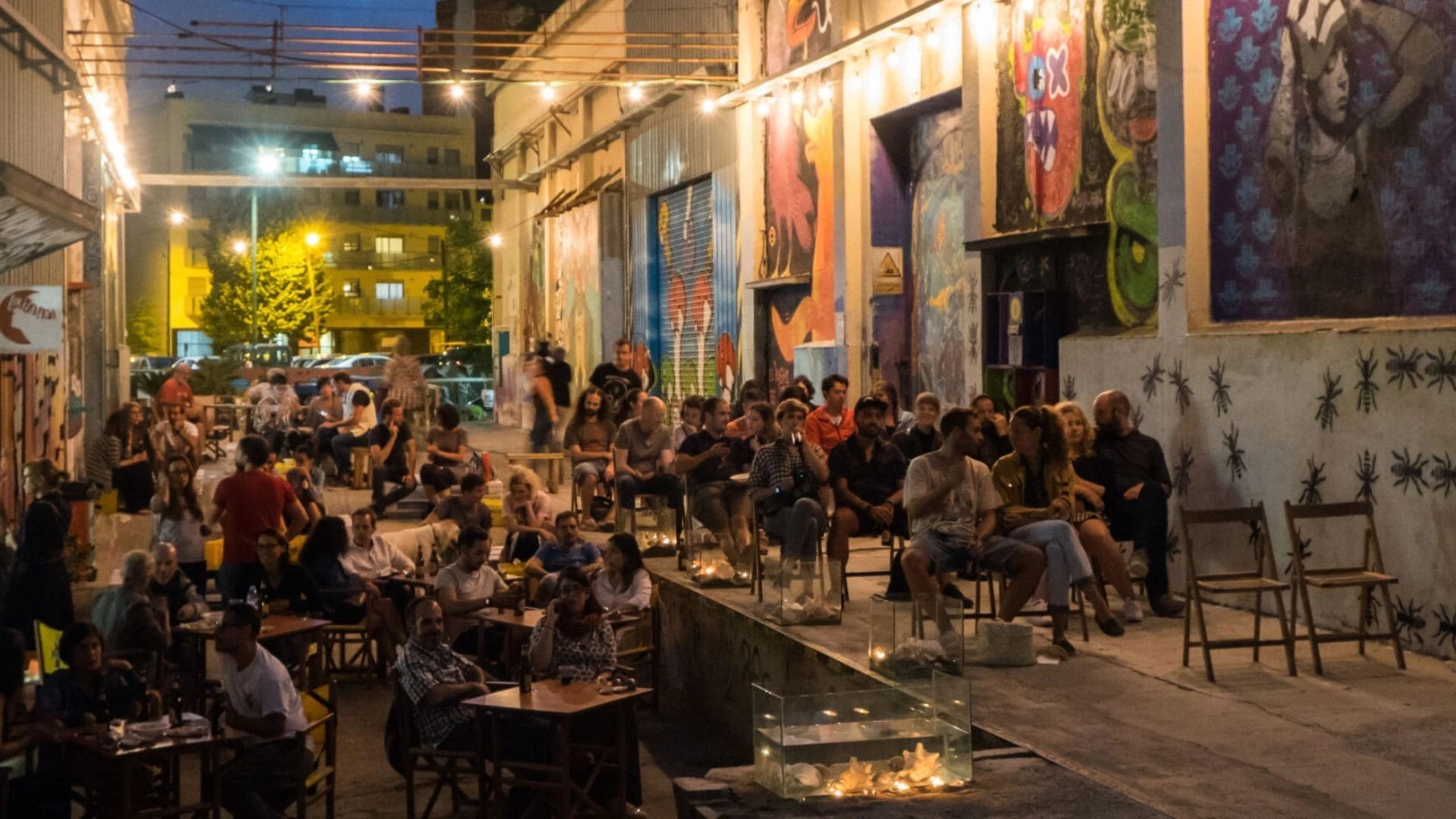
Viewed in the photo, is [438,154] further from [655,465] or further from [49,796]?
[49,796]

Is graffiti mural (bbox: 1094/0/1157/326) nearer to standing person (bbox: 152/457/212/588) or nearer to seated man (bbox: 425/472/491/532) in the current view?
seated man (bbox: 425/472/491/532)

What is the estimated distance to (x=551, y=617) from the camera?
31.5 feet

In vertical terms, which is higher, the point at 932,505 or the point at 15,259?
the point at 15,259

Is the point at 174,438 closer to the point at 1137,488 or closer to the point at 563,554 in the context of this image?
the point at 563,554

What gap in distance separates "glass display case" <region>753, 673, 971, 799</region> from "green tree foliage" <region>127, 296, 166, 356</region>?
65.5m

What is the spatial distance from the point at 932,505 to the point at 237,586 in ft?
17.2

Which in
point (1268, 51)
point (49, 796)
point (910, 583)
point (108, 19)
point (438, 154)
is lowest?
point (49, 796)

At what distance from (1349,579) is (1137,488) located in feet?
6.52

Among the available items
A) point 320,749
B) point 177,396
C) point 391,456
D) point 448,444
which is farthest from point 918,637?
point 177,396

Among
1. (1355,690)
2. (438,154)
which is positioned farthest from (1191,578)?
(438,154)

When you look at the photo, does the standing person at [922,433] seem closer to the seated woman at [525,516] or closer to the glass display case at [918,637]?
the seated woman at [525,516]

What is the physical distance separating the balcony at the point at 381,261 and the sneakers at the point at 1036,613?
76.9 meters

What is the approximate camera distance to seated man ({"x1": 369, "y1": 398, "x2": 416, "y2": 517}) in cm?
1917

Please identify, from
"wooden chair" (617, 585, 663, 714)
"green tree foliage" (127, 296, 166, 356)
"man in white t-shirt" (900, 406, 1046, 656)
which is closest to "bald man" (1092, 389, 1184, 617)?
"man in white t-shirt" (900, 406, 1046, 656)
